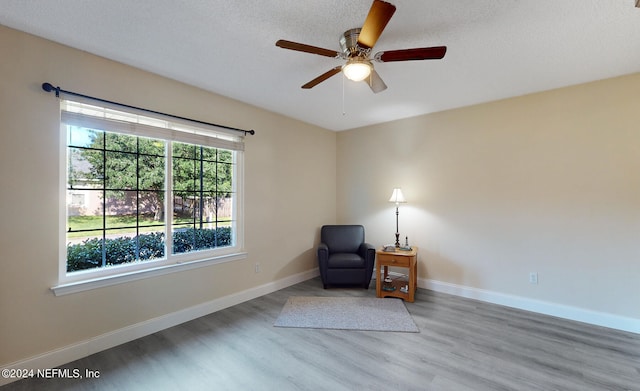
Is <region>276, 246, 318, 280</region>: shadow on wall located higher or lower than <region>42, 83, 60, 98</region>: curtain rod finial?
lower

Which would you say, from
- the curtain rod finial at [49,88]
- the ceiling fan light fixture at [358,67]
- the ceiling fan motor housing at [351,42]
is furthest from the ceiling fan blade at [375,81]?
the curtain rod finial at [49,88]

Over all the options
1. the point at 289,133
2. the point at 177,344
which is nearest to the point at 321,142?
the point at 289,133

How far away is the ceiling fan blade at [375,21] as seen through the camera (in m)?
1.40

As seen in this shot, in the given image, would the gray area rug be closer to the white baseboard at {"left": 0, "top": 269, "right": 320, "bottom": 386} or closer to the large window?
the white baseboard at {"left": 0, "top": 269, "right": 320, "bottom": 386}

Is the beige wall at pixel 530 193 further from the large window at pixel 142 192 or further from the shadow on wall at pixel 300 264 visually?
the large window at pixel 142 192

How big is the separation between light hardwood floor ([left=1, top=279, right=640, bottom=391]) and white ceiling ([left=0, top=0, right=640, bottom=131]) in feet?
8.37

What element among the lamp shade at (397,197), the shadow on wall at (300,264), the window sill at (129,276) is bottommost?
the shadow on wall at (300,264)

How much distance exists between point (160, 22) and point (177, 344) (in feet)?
8.63

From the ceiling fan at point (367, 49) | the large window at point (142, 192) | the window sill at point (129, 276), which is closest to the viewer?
the ceiling fan at point (367, 49)

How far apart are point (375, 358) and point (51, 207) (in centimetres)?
288

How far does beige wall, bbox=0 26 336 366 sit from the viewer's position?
1964 mm

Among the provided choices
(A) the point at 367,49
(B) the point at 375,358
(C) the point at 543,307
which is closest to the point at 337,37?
(A) the point at 367,49

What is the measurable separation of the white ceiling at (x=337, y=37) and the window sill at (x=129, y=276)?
1.95 meters

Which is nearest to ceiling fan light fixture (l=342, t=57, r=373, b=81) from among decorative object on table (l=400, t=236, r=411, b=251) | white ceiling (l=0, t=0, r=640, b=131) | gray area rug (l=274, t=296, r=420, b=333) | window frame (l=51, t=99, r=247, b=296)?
white ceiling (l=0, t=0, r=640, b=131)
